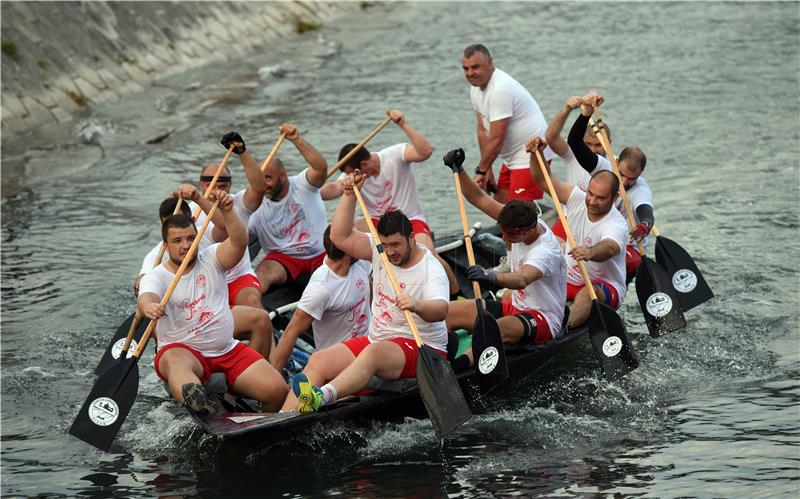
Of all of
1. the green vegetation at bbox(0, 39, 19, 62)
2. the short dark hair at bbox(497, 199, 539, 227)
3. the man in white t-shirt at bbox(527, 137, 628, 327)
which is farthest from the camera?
the green vegetation at bbox(0, 39, 19, 62)

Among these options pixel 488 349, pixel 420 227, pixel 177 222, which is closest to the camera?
pixel 177 222

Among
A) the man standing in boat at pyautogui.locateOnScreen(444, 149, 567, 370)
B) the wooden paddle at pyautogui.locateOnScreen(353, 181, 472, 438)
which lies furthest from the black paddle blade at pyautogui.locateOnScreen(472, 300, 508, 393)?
the wooden paddle at pyautogui.locateOnScreen(353, 181, 472, 438)

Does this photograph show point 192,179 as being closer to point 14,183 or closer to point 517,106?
point 14,183

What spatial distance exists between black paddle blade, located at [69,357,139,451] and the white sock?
5.20ft

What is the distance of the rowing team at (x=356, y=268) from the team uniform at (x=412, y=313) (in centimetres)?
1

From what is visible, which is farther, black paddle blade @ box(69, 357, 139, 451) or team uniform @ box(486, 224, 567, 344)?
team uniform @ box(486, 224, 567, 344)

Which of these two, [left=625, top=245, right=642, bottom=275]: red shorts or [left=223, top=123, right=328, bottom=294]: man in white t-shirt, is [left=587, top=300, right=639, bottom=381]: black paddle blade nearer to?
[left=625, top=245, right=642, bottom=275]: red shorts

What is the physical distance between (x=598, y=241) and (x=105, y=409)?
469 centimetres

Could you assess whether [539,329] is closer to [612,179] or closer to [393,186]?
[612,179]

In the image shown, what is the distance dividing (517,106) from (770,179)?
19.8ft

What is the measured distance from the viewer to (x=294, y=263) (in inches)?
487

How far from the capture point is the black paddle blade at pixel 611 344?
34.8 feet

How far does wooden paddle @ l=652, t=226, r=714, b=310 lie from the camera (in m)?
12.0

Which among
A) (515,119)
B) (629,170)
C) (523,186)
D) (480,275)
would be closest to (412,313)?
(480,275)
